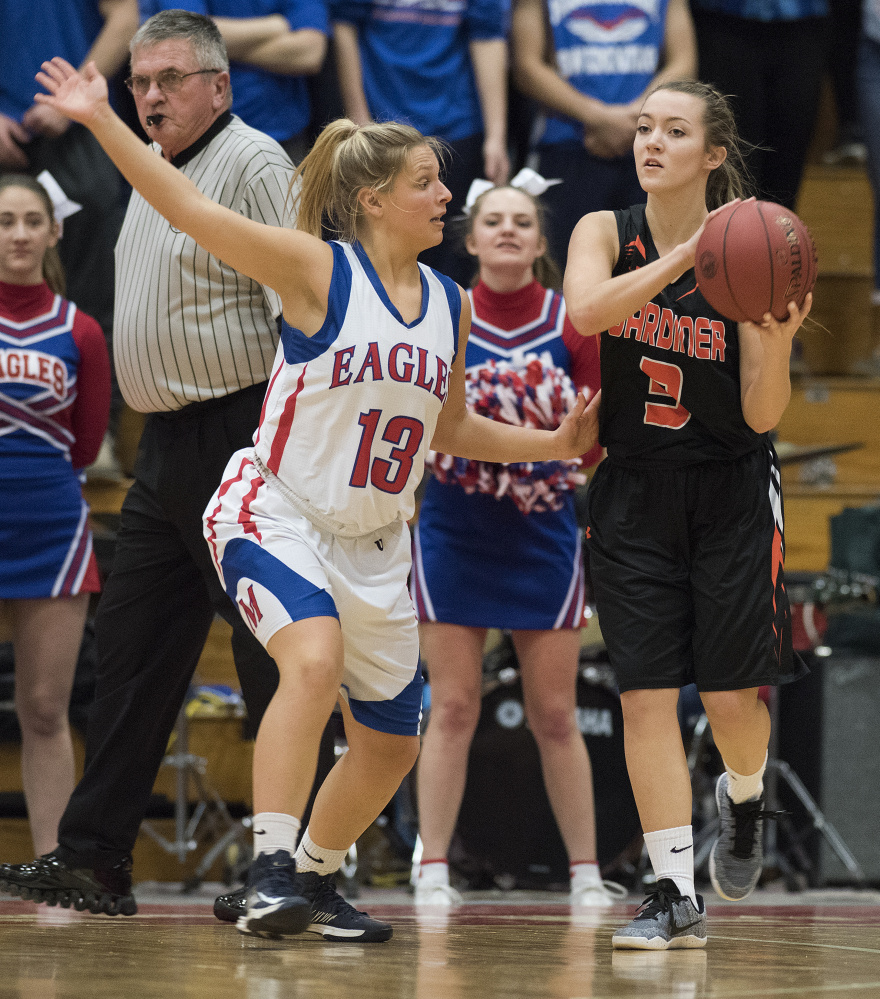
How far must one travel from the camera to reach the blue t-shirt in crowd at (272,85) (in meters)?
6.15

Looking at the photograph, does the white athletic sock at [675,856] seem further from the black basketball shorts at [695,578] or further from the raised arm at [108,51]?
the raised arm at [108,51]

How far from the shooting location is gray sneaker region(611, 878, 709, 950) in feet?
9.47

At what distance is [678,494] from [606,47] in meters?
4.05

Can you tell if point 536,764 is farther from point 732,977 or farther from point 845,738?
point 732,977

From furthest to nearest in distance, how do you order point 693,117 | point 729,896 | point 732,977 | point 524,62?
point 524,62, point 729,896, point 693,117, point 732,977

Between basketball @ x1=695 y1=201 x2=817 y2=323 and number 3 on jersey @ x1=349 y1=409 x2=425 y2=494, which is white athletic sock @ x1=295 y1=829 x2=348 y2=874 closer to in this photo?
number 3 on jersey @ x1=349 y1=409 x2=425 y2=494

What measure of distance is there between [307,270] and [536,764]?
2.91m

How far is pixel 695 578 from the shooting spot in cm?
316

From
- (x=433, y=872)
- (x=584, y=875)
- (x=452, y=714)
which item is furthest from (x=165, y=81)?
(x=584, y=875)

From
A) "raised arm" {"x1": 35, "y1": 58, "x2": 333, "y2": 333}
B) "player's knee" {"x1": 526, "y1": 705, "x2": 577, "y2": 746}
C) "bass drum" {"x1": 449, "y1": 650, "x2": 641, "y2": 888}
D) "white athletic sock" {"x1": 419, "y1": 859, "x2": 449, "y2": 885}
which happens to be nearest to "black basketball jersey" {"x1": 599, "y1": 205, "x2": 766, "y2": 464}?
"raised arm" {"x1": 35, "y1": 58, "x2": 333, "y2": 333}

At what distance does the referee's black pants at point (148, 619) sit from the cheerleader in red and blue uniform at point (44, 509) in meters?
0.80

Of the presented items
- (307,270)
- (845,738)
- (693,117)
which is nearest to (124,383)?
(307,270)

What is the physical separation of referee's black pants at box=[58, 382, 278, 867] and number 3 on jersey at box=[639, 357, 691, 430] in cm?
96

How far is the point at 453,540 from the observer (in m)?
4.64
